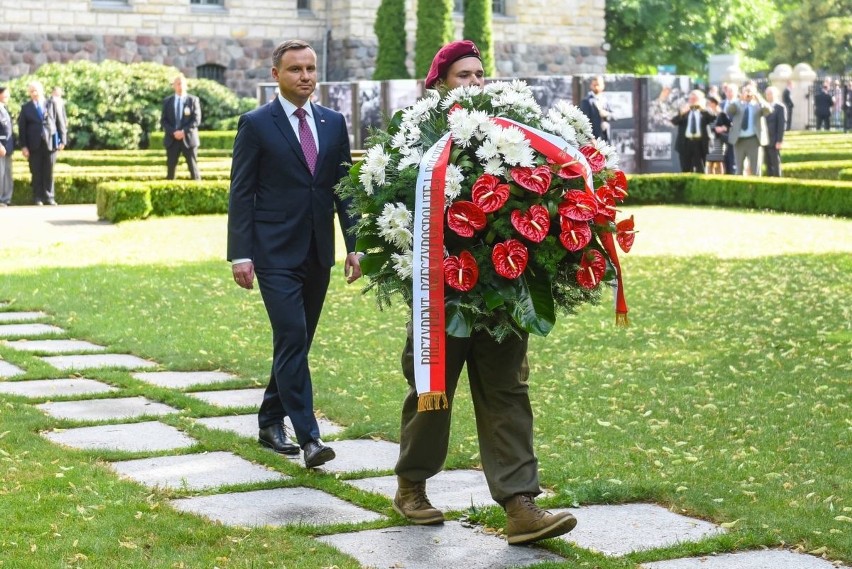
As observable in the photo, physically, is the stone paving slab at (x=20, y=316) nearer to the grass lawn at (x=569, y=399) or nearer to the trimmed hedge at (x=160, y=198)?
the grass lawn at (x=569, y=399)

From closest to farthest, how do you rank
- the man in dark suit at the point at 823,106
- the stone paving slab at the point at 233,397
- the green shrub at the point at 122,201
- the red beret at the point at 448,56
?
the red beret at the point at 448,56, the stone paving slab at the point at 233,397, the green shrub at the point at 122,201, the man in dark suit at the point at 823,106

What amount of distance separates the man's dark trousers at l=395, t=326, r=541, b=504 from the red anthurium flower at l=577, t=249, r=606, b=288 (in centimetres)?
34

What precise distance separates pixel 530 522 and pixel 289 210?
2083 mm

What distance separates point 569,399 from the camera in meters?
7.87

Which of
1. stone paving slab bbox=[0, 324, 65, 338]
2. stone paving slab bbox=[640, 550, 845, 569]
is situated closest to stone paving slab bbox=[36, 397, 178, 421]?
stone paving slab bbox=[0, 324, 65, 338]

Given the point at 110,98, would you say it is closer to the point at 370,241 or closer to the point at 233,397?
the point at 233,397

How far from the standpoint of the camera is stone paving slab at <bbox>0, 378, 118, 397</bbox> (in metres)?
7.98

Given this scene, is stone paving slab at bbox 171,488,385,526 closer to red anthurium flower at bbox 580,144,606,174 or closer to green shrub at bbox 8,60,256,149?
red anthurium flower at bbox 580,144,606,174

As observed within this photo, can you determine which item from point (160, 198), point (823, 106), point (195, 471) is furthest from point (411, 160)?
point (823, 106)

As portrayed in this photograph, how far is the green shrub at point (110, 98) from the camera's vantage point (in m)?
30.4

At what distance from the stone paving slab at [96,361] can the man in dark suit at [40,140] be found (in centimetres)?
1287

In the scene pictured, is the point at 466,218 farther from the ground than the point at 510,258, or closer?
farther from the ground

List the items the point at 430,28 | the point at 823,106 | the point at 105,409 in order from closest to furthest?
1. the point at 105,409
2. the point at 430,28
3. the point at 823,106

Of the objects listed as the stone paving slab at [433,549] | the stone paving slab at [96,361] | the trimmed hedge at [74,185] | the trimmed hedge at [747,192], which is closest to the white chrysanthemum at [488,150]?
the stone paving slab at [433,549]
